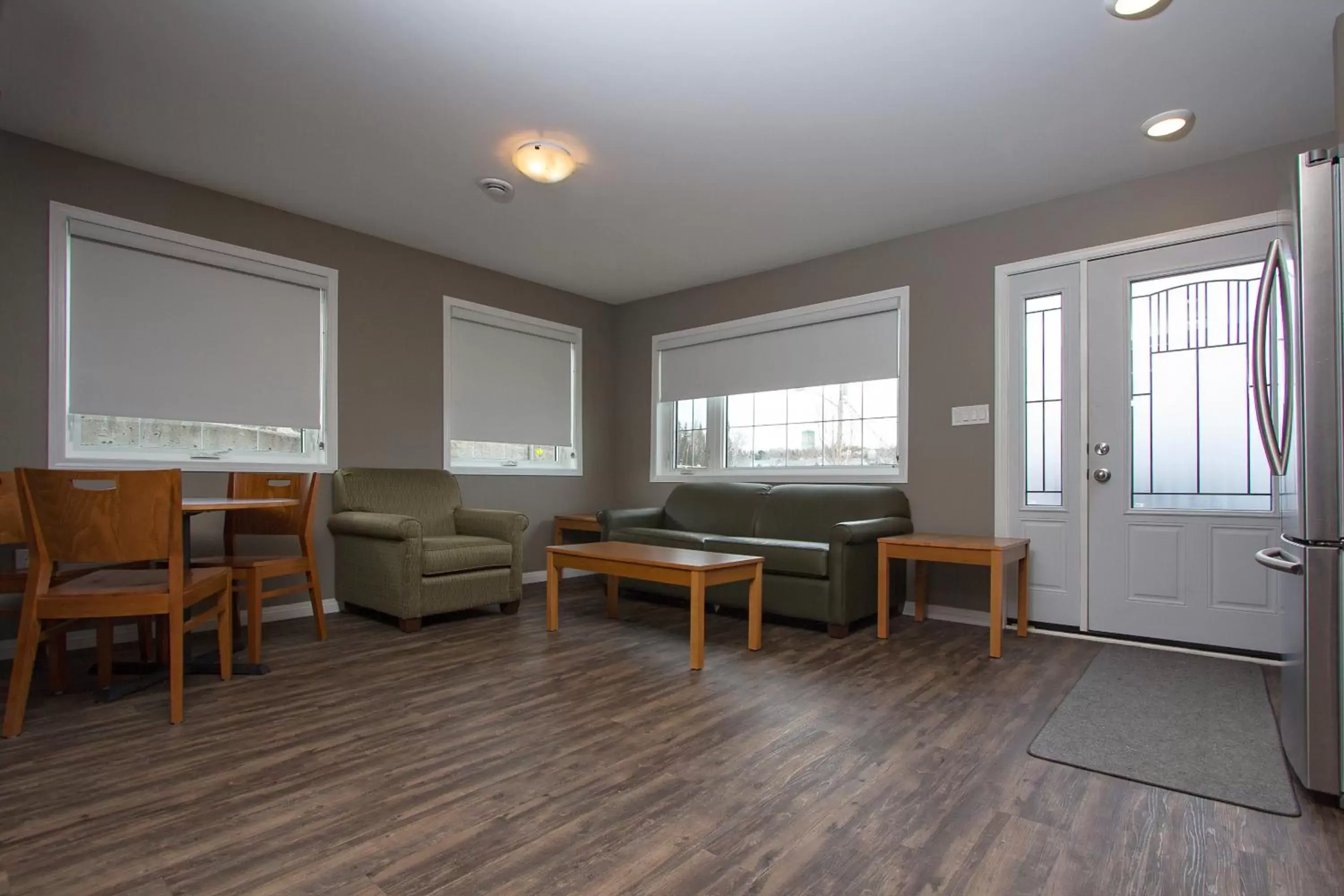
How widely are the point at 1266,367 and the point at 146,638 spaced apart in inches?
167

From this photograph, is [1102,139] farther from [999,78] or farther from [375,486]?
[375,486]

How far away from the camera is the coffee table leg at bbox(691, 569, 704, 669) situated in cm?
303

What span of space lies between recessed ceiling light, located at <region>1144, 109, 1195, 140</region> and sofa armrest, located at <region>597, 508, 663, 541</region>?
3608 mm

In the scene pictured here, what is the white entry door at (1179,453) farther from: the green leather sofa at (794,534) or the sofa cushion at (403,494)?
the sofa cushion at (403,494)

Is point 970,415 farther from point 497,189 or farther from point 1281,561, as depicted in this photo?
point 497,189

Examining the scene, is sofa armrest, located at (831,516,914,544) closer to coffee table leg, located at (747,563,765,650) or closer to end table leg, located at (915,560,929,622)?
end table leg, located at (915,560,929,622)

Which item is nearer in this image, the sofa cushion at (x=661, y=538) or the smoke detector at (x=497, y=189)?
the smoke detector at (x=497, y=189)

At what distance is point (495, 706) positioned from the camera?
2518 mm

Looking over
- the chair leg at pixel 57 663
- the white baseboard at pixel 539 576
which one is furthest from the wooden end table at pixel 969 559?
the chair leg at pixel 57 663

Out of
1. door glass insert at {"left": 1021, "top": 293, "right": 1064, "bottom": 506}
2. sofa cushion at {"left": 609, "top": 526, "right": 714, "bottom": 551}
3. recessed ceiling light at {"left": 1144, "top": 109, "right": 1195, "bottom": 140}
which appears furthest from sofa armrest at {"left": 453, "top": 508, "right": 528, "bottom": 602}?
recessed ceiling light at {"left": 1144, "top": 109, "right": 1195, "bottom": 140}

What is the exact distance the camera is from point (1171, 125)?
302 cm

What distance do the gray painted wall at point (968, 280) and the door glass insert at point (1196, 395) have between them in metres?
0.36

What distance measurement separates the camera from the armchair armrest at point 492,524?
4.22 metres

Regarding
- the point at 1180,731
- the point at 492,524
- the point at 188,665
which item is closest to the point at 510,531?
the point at 492,524
